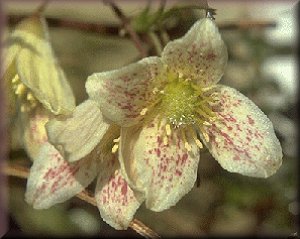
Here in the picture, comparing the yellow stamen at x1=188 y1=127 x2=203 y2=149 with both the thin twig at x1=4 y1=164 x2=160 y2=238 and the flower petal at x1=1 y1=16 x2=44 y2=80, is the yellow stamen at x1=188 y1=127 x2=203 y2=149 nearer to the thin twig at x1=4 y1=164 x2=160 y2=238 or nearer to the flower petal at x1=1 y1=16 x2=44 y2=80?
the thin twig at x1=4 y1=164 x2=160 y2=238

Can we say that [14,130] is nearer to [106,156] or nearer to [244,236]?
[106,156]

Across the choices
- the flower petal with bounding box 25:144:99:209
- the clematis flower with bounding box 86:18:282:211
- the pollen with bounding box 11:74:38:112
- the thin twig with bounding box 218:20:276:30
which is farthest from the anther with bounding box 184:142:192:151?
the thin twig with bounding box 218:20:276:30

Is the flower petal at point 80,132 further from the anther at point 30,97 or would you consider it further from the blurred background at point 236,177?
the blurred background at point 236,177

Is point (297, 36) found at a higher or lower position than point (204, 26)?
lower

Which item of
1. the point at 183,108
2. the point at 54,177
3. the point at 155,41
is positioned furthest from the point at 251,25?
the point at 54,177

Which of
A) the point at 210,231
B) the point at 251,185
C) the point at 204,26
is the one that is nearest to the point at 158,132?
the point at 204,26

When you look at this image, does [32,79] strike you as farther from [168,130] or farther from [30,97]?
[168,130]
